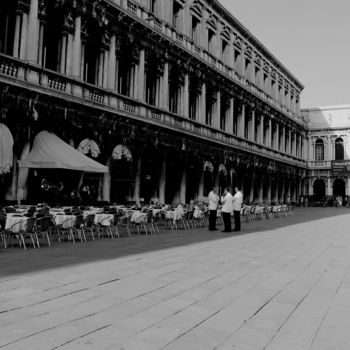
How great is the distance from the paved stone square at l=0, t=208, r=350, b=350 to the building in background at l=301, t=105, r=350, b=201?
143 feet

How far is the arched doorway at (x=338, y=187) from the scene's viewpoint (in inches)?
2009

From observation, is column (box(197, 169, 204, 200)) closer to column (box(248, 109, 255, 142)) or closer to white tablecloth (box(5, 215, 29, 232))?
column (box(248, 109, 255, 142))

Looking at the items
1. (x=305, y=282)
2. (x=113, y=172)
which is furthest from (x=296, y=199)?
(x=305, y=282)

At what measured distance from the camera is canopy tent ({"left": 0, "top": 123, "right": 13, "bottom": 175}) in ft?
40.2

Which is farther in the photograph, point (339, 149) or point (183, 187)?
point (339, 149)

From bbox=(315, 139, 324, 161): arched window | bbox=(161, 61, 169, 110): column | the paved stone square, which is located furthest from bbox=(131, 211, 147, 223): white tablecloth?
bbox=(315, 139, 324, 161): arched window

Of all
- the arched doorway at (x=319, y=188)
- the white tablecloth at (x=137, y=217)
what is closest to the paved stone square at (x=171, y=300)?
the white tablecloth at (x=137, y=217)

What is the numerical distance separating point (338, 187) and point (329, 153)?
409 cm

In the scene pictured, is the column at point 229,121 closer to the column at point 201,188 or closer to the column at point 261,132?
the column at point 201,188

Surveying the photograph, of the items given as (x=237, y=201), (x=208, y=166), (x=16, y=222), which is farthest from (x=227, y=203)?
(x=208, y=166)

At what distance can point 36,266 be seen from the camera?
715cm

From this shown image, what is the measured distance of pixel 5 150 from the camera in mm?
12414

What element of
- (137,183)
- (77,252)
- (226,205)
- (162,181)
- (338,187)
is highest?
(338,187)

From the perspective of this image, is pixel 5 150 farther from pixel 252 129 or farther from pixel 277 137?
pixel 277 137
